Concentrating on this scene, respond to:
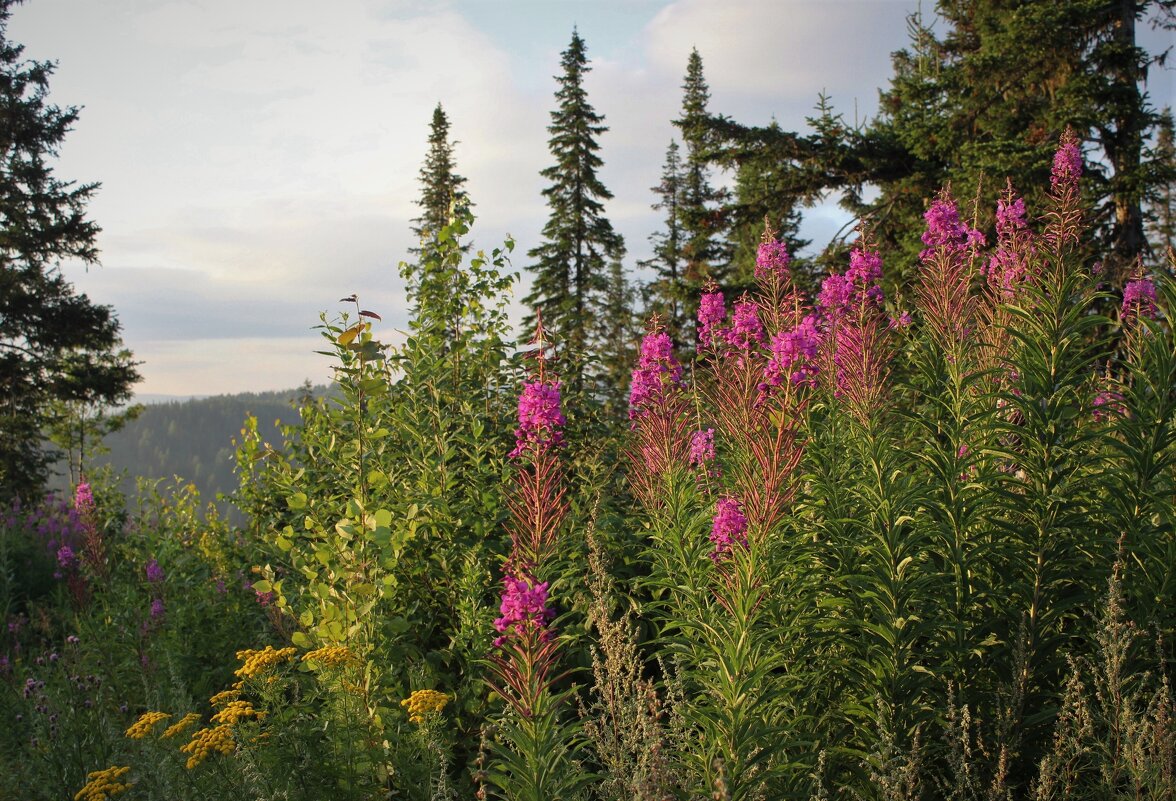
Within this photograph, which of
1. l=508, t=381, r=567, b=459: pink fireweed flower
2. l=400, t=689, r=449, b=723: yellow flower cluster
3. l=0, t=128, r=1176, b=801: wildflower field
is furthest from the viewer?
l=508, t=381, r=567, b=459: pink fireweed flower

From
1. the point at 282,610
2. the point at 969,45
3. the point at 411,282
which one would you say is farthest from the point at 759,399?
the point at 969,45

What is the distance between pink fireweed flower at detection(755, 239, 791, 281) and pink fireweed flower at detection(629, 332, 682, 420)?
2.57 ft

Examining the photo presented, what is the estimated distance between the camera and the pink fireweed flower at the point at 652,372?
16.3ft

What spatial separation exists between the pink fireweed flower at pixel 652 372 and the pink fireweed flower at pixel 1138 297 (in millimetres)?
3198

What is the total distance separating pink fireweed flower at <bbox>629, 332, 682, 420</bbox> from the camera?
4.95 meters

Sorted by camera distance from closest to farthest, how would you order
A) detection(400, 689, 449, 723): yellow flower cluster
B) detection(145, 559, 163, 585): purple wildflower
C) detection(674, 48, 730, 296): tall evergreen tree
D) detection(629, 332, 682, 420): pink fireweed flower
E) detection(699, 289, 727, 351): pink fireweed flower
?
detection(400, 689, 449, 723): yellow flower cluster
detection(629, 332, 682, 420): pink fireweed flower
detection(699, 289, 727, 351): pink fireweed flower
detection(145, 559, 163, 585): purple wildflower
detection(674, 48, 730, 296): tall evergreen tree

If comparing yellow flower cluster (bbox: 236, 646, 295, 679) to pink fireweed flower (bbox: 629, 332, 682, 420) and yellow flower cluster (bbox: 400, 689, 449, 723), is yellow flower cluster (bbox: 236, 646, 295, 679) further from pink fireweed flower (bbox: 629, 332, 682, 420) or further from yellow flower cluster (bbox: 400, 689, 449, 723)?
pink fireweed flower (bbox: 629, 332, 682, 420)

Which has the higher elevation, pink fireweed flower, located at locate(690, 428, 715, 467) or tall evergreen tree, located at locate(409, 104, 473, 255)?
tall evergreen tree, located at locate(409, 104, 473, 255)

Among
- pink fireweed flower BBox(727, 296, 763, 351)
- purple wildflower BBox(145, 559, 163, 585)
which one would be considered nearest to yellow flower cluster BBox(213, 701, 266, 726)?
pink fireweed flower BBox(727, 296, 763, 351)

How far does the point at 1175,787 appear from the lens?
3.02 metres

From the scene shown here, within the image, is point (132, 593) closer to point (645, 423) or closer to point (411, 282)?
point (411, 282)

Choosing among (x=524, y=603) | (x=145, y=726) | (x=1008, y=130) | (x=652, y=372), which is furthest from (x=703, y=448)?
(x=1008, y=130)

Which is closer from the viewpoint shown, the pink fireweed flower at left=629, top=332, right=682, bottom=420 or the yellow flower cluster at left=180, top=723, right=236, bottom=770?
the yellow flower cluster at left=180, top=723, right=236, bottom=770

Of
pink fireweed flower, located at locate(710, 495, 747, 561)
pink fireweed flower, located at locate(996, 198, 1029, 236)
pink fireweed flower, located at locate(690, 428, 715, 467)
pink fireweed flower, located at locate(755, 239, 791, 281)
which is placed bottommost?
pink fireweed flower, located at locate(710, 495, 747, 561)
